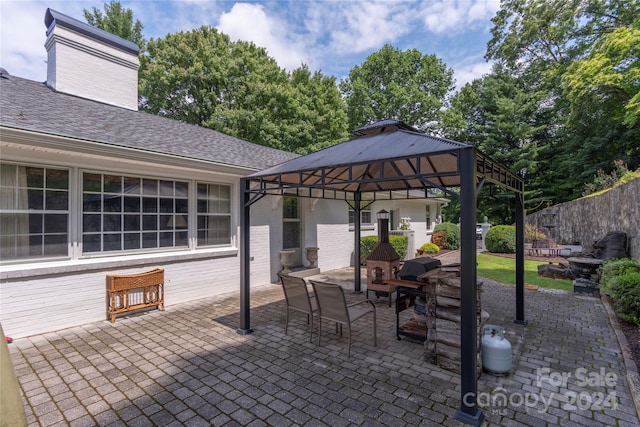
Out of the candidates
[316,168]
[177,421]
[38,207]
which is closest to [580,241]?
[316,168]

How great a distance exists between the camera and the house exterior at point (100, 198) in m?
4.90

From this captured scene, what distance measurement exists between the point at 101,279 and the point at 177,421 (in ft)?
13.0

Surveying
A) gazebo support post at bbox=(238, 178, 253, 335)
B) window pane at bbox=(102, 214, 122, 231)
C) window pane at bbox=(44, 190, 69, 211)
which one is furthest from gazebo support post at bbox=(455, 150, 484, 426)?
window pane at bbox=(44, 190, 69, 211)

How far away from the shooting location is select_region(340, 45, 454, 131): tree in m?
26.3

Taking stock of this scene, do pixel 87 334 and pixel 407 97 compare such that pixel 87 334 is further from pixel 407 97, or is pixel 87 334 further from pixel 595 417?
pixel 407 97

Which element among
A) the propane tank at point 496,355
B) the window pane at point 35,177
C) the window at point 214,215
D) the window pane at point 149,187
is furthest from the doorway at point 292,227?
the propane tank at point 496,355

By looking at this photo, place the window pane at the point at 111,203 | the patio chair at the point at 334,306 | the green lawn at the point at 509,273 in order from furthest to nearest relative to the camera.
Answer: the green lawn at the point at 509,273
the window pane at the point at 111,203
the patio chair at the point at 334,306

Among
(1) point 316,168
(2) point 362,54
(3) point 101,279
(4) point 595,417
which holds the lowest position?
(4) point 595,417

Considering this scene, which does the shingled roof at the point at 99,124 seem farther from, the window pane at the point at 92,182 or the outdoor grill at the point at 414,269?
the outdoor grill at the point at 414,269

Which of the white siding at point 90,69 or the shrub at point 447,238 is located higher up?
the white siding at point 90,69

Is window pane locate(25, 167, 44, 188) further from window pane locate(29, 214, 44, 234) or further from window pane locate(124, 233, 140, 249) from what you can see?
window pane locate(124, 233, 140, 249)

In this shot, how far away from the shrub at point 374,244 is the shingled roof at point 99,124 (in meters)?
5.28

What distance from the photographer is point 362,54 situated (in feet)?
90.2

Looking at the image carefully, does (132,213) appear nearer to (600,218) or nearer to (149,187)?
(149,187)
